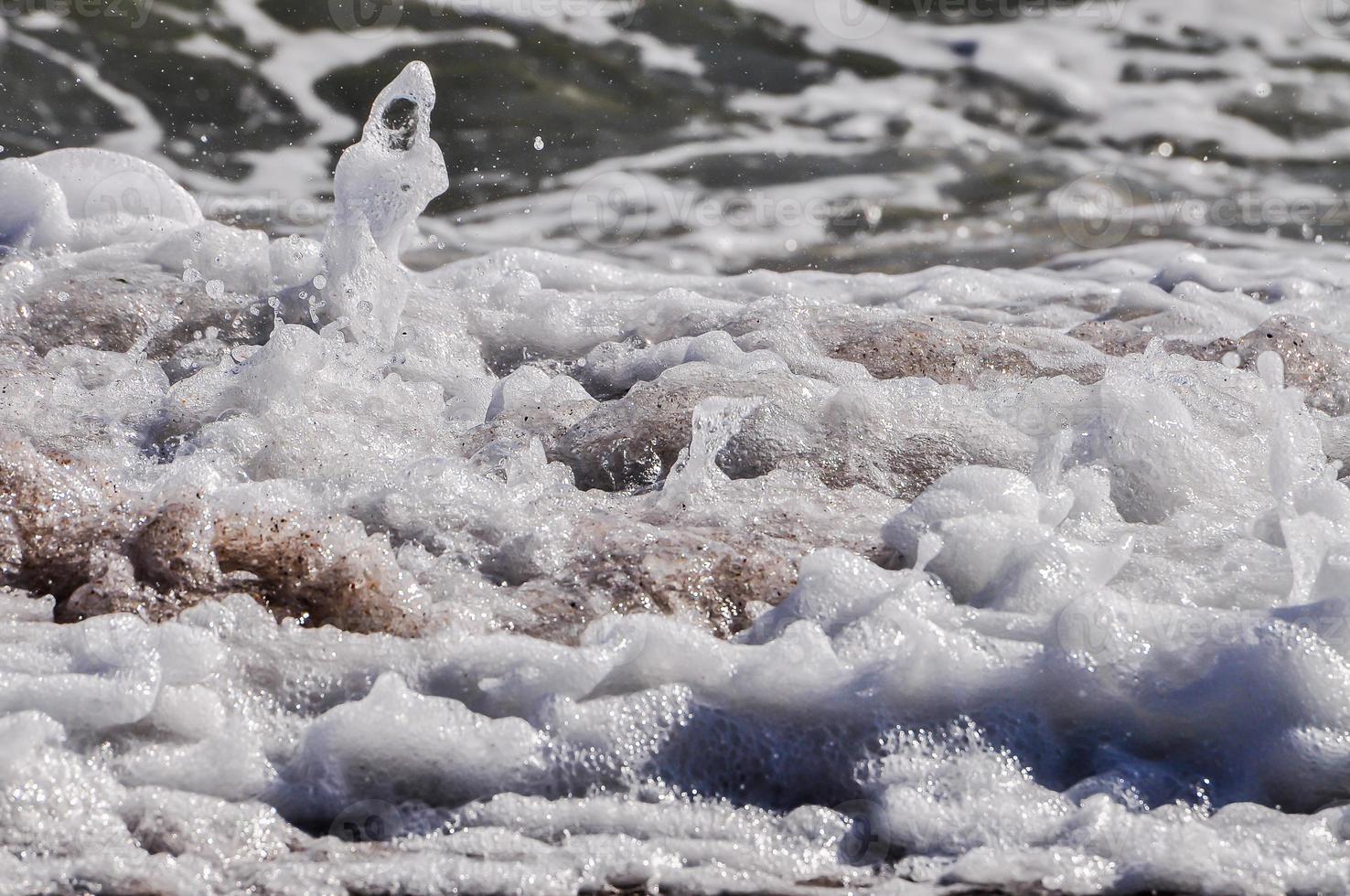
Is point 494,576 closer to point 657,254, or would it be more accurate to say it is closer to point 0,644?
point 0,644

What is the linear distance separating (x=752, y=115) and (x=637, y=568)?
653 centimetres

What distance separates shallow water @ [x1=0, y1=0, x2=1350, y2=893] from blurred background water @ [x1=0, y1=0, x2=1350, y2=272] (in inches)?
66.6

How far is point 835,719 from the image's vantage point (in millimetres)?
1955

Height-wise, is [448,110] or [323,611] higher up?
[323,611]

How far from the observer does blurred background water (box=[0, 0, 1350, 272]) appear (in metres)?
7.27

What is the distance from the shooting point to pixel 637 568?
7.77 ft

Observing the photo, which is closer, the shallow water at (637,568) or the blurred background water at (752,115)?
the shallow water at (637,568)

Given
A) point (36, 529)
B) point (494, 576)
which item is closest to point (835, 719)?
point (494, 576)

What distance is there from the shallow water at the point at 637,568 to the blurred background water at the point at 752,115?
1691 mm

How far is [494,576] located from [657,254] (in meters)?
4.61

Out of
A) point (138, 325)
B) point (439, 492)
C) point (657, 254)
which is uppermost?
point (439, 492)

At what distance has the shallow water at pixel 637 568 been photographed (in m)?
1.77

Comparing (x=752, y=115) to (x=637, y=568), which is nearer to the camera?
(x=637, y=568)

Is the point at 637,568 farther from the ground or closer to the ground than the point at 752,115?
farther from the ground
